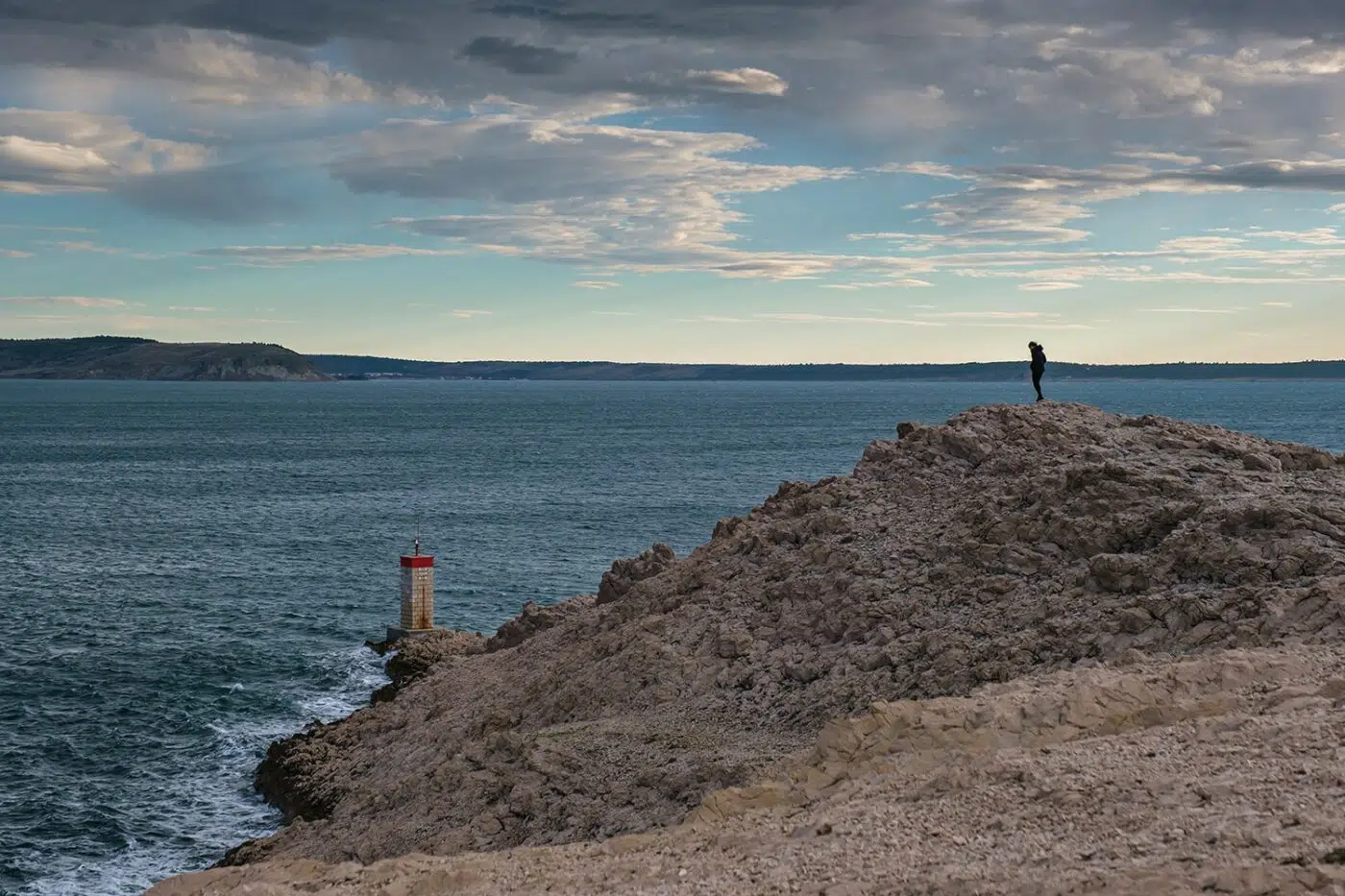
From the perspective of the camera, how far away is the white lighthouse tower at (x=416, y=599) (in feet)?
113

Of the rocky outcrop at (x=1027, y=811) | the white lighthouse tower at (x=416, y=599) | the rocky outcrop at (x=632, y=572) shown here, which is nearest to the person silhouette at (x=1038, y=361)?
the rocky outcrop at (x=632, y=572)

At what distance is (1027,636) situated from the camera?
1802 cm

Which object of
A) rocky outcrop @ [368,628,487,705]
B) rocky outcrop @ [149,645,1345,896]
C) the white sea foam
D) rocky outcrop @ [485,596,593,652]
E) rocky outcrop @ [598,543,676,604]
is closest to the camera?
rocky outcrop @ [149,645,1345,896]

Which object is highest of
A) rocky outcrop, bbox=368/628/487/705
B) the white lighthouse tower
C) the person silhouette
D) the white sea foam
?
the person silhouette

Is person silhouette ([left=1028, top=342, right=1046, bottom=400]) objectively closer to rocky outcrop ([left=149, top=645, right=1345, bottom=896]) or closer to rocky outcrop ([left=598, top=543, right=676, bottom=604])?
rocky outcrop ([left=598, top=543, right=676, bottom=604])

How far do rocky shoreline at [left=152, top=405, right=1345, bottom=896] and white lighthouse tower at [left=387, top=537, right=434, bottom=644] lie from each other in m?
7.55

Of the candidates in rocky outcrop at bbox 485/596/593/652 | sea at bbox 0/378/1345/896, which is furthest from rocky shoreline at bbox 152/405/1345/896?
sea at bbox 0/378/1345/896

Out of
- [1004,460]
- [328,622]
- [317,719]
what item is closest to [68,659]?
[328,622]

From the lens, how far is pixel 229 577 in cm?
4791

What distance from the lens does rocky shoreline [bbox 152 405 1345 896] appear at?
14.3 metres

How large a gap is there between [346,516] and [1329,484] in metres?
52.3

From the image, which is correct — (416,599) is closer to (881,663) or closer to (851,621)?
(851,621)

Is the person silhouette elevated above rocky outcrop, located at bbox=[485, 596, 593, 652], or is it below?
above

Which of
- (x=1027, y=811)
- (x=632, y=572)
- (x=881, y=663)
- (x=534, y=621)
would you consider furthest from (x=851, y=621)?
(x=534, y=621)
